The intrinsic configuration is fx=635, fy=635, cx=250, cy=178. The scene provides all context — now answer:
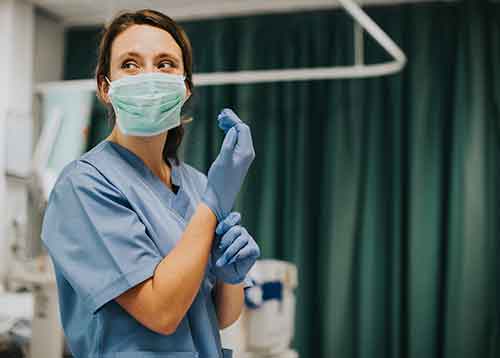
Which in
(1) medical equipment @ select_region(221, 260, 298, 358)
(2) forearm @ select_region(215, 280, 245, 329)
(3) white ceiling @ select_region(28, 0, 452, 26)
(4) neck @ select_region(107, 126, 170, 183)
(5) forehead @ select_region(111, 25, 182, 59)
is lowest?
(1) medical equipment @ select_region(221, 260, 298, 358)

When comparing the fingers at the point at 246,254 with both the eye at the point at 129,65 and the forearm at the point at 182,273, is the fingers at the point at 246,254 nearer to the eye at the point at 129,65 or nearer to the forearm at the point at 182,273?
the forearm at the point at 182,273

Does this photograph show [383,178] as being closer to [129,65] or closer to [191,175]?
[191,175]

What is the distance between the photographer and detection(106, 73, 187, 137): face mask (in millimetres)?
1103

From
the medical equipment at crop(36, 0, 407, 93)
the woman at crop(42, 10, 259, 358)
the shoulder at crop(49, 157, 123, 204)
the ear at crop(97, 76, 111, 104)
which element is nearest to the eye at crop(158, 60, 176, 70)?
the woman at crop(42, 10, 259, 358)

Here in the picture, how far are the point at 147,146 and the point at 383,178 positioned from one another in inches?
102

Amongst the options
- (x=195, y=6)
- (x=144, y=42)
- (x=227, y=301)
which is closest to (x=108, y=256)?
(x=227, y=301)

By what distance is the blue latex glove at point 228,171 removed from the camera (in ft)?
3.33

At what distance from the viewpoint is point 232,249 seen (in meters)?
1.00

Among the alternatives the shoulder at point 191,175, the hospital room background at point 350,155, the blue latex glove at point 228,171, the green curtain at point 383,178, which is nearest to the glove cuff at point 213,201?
the blue latex glove at point 228,171

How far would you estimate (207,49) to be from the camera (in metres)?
3.91

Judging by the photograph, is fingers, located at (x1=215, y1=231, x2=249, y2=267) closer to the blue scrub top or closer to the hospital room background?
the blue scrub top

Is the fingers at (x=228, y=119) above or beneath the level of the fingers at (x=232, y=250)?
above

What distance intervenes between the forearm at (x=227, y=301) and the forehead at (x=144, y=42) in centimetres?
42

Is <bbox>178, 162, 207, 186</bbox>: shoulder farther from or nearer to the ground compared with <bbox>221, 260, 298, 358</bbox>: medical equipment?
farther from the ground
